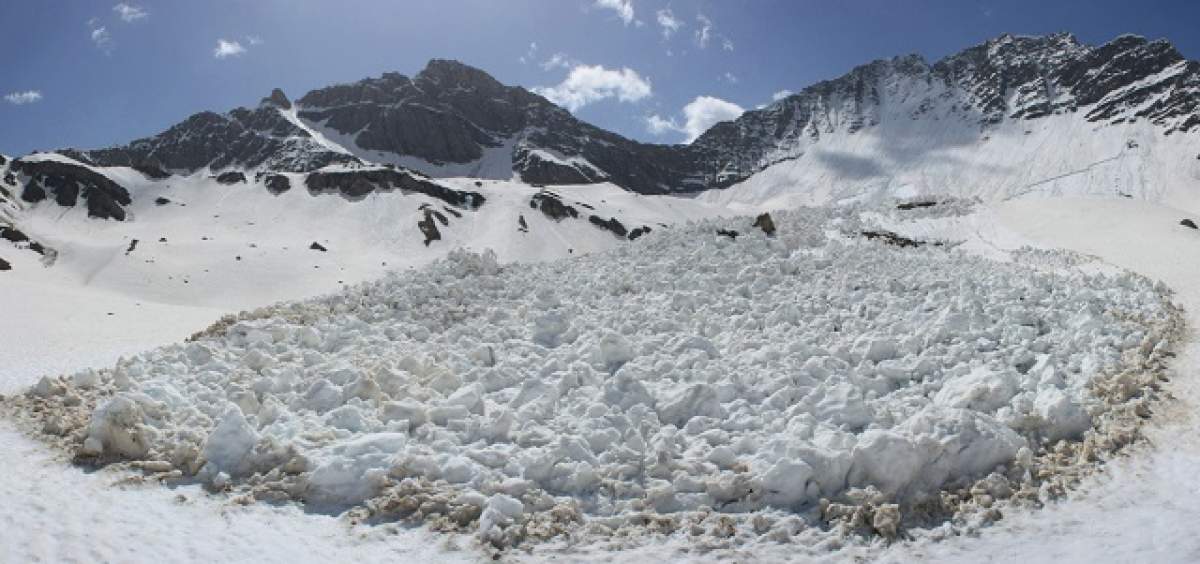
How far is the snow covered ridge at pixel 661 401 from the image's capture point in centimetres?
941

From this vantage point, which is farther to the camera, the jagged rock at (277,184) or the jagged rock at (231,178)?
the jagged rock at (231,178)

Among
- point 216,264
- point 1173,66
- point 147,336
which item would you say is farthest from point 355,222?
point 1173,66

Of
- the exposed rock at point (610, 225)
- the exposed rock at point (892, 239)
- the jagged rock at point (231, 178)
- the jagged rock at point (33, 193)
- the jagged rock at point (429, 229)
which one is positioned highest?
the jagged rock at point (231, 178)

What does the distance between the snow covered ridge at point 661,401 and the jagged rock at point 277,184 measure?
71408mm

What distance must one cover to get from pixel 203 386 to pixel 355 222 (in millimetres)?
63594

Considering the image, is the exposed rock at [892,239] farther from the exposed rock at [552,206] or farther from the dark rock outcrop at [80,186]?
the dark rock outcrop at [80,186]

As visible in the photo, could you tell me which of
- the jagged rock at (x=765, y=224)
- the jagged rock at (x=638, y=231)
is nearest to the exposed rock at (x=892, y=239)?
the jagged rock at (x=765, y=224)

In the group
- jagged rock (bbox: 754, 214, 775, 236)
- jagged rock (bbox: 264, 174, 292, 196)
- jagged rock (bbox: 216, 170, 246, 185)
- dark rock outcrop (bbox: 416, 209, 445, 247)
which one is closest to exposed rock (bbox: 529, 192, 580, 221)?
dark rock outcrop (bbox: 416, 209, 445, 247)

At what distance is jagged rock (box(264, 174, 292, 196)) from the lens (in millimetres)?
84125

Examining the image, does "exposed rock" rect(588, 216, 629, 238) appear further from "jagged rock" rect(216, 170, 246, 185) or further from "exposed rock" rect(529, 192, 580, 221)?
"jagged rock" rect(216, 170, 246, 185)

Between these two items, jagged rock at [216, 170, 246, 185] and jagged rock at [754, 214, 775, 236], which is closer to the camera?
jagged rock at [754, 214, 775, 236]

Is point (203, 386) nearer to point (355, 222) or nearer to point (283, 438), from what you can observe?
point (283, 438)

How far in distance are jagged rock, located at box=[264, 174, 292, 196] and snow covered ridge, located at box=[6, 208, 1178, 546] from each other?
71408 millimetres

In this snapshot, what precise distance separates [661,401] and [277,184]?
83509 mm
